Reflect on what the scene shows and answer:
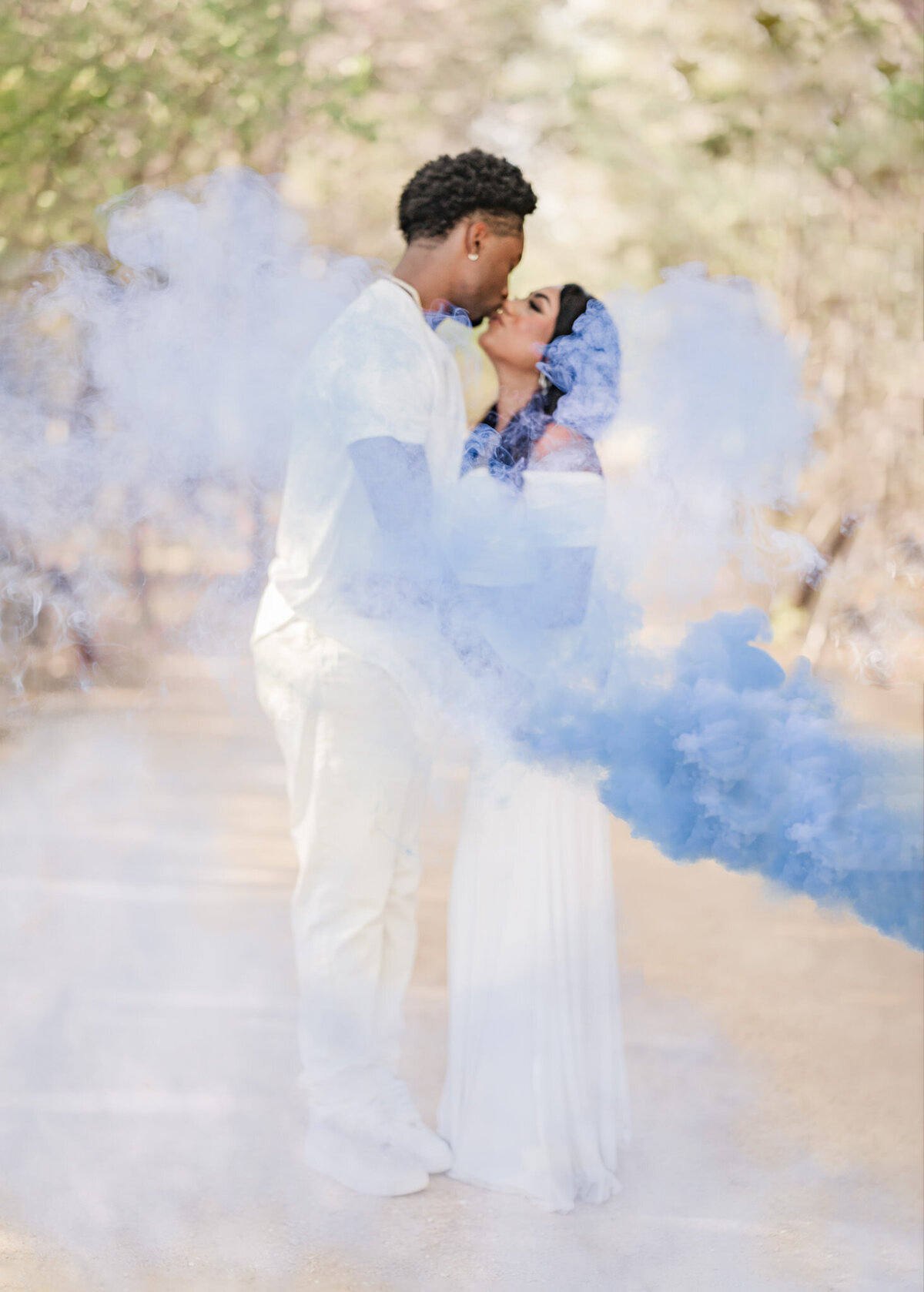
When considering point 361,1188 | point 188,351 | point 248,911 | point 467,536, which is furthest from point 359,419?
point 248,911

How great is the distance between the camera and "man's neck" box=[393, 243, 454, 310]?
5.67 feet

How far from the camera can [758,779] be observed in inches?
51.6

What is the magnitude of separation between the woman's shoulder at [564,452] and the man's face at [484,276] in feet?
0.70

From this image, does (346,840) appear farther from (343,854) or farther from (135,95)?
(135,95)

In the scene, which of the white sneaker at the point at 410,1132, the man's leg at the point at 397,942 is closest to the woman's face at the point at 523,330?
the man's leg at the point at 397,942

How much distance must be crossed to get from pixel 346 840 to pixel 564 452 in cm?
72

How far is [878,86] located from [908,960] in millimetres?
4020

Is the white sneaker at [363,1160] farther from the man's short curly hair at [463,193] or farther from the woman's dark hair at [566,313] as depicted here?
the man's short curly hair at [463,193]

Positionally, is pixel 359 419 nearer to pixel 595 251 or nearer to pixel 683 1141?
pixel 683 1141

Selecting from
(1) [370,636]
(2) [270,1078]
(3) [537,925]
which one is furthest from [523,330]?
(2) [270,1078]

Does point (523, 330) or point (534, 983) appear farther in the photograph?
point (534, 983)

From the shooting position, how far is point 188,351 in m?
1.76

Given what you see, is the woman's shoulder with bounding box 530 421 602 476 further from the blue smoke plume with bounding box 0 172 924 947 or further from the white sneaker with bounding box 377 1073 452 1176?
the white sneaker with bounding box 377 1073 452 1176

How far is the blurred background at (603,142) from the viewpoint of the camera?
11.1 ft
